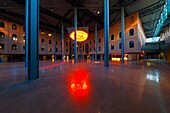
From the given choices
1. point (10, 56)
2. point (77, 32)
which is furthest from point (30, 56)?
point (10, 56)

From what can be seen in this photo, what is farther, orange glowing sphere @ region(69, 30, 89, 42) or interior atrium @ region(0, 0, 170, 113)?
orange glowing sphere @ region(69, 30, 89, 42)

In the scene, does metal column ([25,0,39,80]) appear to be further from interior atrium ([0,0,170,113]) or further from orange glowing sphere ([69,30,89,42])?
orange glowing sphere ([69,30,89,42])

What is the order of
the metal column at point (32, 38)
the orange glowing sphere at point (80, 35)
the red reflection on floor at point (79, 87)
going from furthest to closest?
the orange glowing sphere at point (80, 35), the metal column at point (32, 38), the red reflection on floor at point (79, 87)

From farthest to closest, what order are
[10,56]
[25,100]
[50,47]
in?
[50,47] → [10,56] → [25,100]

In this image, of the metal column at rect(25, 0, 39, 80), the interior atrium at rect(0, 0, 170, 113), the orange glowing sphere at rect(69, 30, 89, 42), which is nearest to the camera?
the interior atrium at rect(0, 0, 170, 113)

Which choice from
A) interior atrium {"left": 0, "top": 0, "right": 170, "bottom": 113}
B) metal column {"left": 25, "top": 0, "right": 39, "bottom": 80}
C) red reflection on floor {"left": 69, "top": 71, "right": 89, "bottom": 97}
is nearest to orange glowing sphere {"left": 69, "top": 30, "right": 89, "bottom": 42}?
interior atrium {"left": 0, "top": 0, "right": 170, "bottom": 113}

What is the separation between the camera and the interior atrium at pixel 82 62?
2070mm

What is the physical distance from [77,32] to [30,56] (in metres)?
11.9

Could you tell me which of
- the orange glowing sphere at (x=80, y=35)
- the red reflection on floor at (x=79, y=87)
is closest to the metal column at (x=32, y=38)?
the red reflection on floor at (x=79, y=87)

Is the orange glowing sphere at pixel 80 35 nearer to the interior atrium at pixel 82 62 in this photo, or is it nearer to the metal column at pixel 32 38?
the interior atrium at pixel 82 62

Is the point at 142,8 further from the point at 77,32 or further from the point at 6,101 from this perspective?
the point at 6,101

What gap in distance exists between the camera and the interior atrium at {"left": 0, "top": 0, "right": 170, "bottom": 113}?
6.79 feet

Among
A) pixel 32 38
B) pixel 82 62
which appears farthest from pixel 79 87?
pixel 82 62

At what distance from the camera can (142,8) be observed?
16.7 metres
